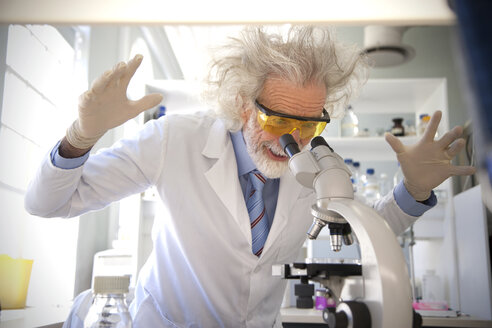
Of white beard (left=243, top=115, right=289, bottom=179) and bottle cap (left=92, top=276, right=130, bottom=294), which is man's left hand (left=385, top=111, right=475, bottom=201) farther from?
bottle cap (left=92, top=276, right=130, bottom=294)

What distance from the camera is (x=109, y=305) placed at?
0.79 m

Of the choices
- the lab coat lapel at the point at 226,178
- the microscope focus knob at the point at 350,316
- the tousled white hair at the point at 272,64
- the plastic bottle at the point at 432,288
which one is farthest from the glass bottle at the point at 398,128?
the microscope focus knob at the point at 350,316

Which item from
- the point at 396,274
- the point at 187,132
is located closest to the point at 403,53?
the point at 187,132

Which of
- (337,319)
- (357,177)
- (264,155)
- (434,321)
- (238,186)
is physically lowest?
(434,321)

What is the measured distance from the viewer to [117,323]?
31.2 inches

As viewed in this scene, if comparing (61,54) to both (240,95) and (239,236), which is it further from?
(239,236)

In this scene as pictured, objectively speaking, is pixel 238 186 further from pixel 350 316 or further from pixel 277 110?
pixel 350 316

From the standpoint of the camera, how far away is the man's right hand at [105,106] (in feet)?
2.92

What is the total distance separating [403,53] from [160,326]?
2974mm

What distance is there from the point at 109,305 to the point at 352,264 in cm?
42

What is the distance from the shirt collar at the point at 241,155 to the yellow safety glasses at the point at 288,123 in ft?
0.65

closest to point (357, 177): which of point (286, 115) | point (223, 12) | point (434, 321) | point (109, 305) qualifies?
point (434, 321)

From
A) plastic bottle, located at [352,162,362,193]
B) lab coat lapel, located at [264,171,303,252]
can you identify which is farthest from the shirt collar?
plastic bottle, located at [352,162,362,193]

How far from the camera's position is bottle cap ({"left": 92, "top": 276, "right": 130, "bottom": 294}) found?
0.69 metres
